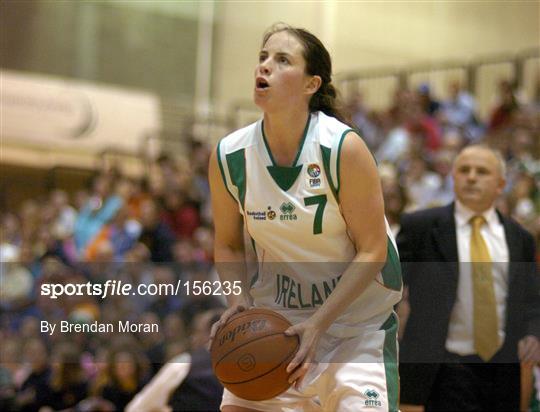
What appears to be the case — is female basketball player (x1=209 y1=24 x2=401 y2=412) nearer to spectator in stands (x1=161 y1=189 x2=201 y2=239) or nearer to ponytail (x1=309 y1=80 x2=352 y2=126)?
ponytail (x1=309 y1=80 x2=352 y2=126)

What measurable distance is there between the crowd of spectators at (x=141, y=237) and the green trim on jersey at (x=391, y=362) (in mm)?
1401

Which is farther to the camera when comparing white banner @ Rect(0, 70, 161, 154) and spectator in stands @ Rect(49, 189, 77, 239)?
white banner @ Rect(0, 70, 161, 154)

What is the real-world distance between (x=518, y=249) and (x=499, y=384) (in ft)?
2.34

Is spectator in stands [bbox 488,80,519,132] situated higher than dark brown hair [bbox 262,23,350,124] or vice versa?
spectator in stands [bbox 488,80,519,132]

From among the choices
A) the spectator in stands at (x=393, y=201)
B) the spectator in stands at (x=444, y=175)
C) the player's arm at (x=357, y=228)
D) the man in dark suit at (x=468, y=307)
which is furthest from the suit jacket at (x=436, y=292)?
the spectator in stands at (x=444, y=175)

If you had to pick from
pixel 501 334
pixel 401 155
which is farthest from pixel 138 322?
pixel 401 155

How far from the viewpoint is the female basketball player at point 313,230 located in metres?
4.18

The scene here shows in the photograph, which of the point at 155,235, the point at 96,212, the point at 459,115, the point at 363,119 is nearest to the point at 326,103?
the point at 155,235

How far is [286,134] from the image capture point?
4.38 meters

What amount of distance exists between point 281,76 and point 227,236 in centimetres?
70

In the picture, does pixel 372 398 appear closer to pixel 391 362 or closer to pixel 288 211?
pixel 391 362

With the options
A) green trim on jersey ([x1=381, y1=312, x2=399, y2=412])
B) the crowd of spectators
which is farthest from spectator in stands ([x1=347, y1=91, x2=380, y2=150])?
green trim on jersey ([x1=381, y1=312, x2=399, y2=412])

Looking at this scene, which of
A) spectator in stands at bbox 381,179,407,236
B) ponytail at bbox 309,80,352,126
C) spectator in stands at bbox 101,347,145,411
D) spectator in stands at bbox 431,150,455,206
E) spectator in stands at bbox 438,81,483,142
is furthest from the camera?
spectator in stands at bbox 438,81,483,142

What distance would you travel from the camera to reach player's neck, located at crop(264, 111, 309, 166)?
4.36 meters
